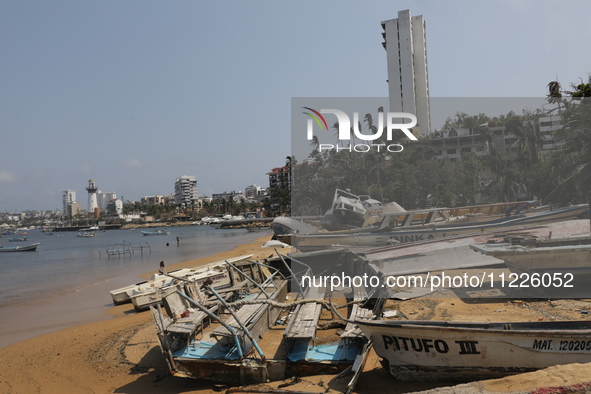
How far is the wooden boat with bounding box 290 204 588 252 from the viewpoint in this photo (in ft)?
37.7

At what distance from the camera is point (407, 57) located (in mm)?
33906

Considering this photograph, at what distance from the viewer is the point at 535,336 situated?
538 cm

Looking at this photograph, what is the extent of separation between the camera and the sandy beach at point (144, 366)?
4.39 metres

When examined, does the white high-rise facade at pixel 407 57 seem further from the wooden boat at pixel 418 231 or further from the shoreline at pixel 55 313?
the shoreline at pixel 55 313

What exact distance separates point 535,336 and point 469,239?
658cm

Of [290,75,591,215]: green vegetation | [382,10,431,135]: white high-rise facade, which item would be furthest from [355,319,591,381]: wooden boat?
[382,10,431,135]: white high-rise facade

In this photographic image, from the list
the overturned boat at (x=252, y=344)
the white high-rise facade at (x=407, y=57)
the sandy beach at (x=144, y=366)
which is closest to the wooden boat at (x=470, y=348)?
the sandy beach at (x=144, y=366)

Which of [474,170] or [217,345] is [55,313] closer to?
[217,345]

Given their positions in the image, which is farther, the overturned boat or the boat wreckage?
the overturned boat

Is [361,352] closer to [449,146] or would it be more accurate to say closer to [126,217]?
[449,146]

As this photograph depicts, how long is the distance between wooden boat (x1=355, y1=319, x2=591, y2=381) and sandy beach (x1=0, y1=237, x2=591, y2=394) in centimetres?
29

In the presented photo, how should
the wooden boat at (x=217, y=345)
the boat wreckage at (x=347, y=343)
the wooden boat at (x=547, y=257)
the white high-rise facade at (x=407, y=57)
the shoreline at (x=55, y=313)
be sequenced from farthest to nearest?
the white high-rise facade at (x=407, y=57)
the shoreline at (x=55, y=313)
the wooden boat at (x=547, y=257)
the wooden boat at (x=217, y=345)
the boat wreckage at (x=347, y=343)

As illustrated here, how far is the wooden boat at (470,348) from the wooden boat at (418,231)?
5.90 m

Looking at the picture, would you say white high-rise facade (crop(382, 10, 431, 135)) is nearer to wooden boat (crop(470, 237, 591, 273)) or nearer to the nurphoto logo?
→ the nurphoto logo
